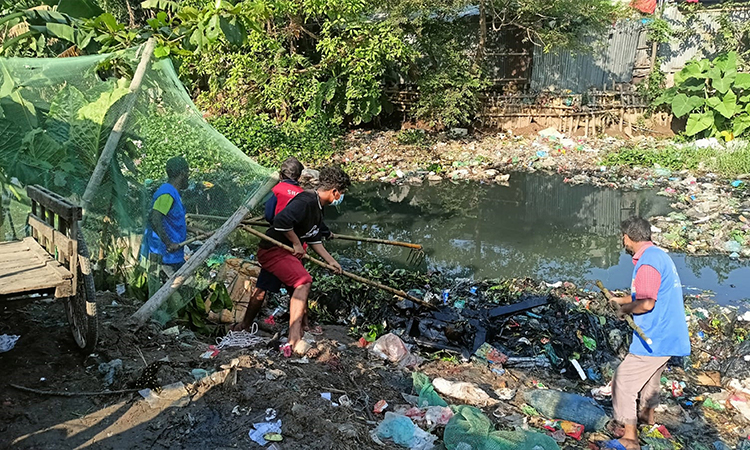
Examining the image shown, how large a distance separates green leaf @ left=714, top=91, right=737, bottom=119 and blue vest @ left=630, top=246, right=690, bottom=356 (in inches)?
413

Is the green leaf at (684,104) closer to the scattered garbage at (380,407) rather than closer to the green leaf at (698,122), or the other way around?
the green leaf at (698,122)

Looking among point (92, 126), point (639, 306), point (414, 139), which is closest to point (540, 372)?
point (639, 306)

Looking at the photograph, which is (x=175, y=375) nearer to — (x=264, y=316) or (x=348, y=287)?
(x=264, y=316)

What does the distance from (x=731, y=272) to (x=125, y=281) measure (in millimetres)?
7007

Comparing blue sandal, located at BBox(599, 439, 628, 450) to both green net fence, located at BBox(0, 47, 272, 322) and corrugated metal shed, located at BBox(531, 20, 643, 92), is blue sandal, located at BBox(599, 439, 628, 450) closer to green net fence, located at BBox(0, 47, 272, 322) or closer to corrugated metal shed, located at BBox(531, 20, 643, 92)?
green net fence, located at BBox(0, 47, 272, 322)

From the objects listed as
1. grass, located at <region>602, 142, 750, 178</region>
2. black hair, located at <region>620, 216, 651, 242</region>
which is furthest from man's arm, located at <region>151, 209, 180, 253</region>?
grass, located at <region>602, 142, 750, 178</region>

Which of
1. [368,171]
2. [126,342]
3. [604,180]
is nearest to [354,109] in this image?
[368,171]

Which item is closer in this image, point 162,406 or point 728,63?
point 162,406

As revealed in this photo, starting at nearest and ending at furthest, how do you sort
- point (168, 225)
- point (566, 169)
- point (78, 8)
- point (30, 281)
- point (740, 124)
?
point (30, 281)
point (168, 225)
point (78, 8)
point (566, 169)
point (740, 124)

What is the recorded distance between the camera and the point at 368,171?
11.7m

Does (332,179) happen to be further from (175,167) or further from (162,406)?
(162,406)

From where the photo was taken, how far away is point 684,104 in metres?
12.6

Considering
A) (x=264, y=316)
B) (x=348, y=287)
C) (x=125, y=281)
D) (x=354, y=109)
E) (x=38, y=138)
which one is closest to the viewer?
(x=38, y=138)

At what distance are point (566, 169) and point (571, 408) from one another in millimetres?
8604
